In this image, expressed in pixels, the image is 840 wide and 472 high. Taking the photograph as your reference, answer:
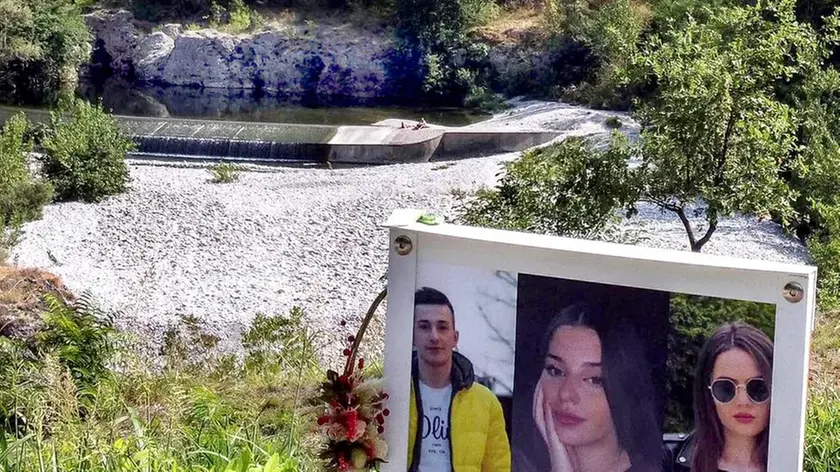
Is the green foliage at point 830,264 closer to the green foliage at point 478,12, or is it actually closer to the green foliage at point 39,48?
the green foliage at point 478,12

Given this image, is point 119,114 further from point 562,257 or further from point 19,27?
point 562,257

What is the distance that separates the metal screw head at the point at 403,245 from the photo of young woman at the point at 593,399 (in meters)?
0.37

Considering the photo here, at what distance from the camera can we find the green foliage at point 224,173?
16.7 meters

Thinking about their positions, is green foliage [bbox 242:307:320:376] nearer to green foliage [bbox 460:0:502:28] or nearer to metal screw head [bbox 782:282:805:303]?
metal screw head [bbox 782:282:805:303]

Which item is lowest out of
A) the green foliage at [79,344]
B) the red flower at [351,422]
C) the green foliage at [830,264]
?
the green foliage at [79,344]

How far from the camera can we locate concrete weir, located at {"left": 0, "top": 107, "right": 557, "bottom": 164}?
19938 millimetres

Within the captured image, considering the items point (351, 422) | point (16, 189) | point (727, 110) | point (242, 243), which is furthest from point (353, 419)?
point (16, 189)

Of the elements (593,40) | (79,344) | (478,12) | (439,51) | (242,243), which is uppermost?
(478,12)

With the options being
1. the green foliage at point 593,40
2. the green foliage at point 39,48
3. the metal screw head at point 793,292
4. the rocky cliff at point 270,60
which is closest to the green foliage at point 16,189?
the metal screw head at point 793,292

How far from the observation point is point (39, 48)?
2761cm

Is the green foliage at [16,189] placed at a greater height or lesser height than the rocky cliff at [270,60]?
lesser

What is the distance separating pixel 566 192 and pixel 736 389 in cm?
585

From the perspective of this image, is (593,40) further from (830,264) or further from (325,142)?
(830,264)

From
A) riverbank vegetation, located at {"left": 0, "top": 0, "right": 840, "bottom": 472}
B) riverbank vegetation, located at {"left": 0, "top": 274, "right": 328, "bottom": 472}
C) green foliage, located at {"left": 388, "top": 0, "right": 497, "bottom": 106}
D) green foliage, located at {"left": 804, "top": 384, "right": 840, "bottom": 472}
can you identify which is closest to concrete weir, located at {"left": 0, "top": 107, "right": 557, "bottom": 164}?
riverbank vegetation, located at {"left": 0, "top": 0, "right": 840, "bottom": 472}
